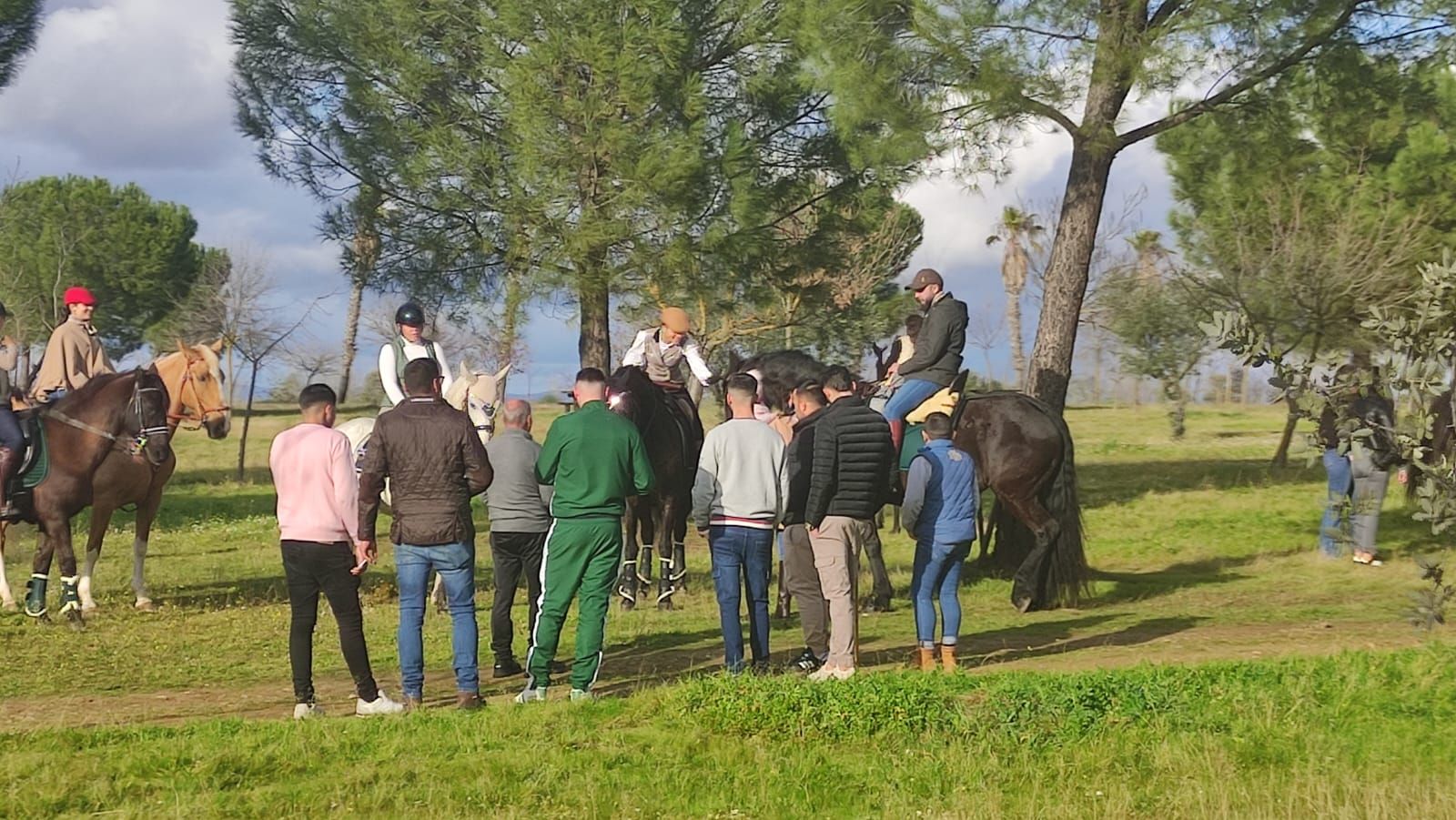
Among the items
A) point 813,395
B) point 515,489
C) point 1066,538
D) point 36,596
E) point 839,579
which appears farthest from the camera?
point 1066,538

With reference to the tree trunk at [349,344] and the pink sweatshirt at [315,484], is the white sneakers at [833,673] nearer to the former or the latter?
the pink sweatshirt at [315,484]

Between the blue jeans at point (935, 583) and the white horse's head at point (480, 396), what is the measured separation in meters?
4.10

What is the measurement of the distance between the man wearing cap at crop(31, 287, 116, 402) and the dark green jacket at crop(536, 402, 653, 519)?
6.27 m

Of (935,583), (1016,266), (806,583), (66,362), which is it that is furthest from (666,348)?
(1016,266)

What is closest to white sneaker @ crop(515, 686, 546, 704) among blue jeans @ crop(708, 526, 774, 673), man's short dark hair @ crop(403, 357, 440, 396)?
blue jeans @ crop(708, 526, 774, 673)

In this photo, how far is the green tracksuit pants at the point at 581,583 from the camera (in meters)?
8.87

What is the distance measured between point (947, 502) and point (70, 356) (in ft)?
26.7

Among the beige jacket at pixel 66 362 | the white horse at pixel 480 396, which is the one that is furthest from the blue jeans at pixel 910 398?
the beige jacket at pixel 66 362

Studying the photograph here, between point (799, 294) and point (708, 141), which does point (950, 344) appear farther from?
point (799, 294)

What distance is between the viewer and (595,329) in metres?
23.7

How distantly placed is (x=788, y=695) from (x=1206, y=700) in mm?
2407

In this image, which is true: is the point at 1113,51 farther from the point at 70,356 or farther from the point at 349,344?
the point at 349,344

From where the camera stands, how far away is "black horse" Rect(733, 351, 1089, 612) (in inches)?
539

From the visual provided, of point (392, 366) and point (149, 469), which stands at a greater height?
point (392, 366)
